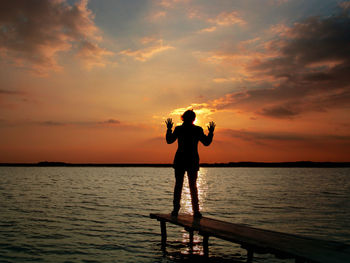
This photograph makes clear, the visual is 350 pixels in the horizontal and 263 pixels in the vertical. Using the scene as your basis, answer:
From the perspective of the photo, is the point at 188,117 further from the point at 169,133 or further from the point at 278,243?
the point at 278,243

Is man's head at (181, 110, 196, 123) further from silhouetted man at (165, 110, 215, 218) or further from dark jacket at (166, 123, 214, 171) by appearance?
dark jacket at (166, 123, 214, 171)

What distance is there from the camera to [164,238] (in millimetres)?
12531

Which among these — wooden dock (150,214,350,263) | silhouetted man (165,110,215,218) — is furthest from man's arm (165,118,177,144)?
wooden dock (150,214,350,263)

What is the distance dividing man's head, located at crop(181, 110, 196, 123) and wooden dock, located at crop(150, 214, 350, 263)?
2.99 metres

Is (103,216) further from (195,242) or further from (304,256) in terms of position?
(304,256)

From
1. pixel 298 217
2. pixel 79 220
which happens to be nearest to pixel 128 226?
pixel 79 220

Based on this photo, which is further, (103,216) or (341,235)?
(103,216)

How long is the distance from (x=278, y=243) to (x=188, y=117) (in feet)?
14.0

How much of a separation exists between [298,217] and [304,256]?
54.8 feet

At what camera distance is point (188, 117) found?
9.65m

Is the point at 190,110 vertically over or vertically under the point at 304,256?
over

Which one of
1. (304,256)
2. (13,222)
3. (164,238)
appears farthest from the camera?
(13,222)

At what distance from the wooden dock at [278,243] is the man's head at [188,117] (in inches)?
118

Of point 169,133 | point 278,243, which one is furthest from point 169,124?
point 278,243
